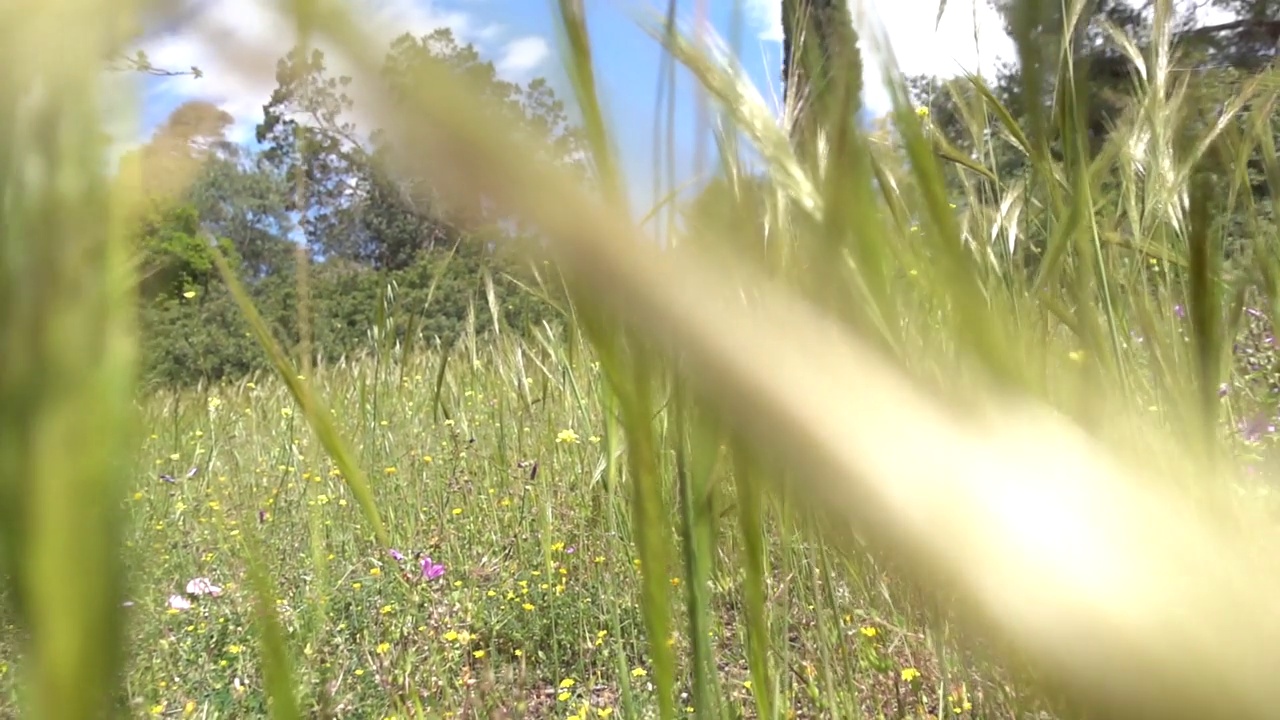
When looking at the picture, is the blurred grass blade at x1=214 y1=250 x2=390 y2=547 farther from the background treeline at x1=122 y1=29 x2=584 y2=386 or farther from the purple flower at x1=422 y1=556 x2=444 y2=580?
the purple flower at x1=422 y1=556 x2=444 y2=580

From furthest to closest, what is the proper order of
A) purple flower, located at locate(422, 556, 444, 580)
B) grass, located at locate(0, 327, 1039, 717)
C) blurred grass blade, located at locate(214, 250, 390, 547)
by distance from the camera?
purple flower, located at locate(422, 556, 444, 580) → grass, located at locate(0, 327, 1039, 717) → blurred grass blade, located at locate(214, 250, 390, 547)

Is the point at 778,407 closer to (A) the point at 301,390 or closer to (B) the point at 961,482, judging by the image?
(B) the point at 961,482

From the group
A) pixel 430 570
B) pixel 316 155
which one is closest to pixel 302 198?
pixel 316 155

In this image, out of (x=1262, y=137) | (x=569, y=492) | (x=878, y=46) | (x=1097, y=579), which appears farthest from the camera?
(x=569, y=492)

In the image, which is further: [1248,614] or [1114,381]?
[1114,381]

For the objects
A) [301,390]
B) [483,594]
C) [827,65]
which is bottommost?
[483,594]

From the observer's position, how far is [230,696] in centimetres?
94

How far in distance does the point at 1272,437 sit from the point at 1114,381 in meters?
0.70

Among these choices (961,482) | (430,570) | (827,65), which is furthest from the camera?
(430,570)

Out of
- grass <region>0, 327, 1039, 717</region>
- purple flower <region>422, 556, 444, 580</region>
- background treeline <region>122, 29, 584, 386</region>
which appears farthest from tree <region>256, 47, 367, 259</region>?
purple flower <region>422, 556, 444, 580</region>

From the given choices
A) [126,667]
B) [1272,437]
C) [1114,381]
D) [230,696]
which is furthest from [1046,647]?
[230,696]

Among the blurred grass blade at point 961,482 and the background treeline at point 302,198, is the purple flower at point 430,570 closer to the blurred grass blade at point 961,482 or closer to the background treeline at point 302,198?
the background treeline at point 302,198

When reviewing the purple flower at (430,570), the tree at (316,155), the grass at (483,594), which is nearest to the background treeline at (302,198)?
the tree at (316,155)

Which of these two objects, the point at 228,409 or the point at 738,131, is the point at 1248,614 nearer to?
the point at 738,131
